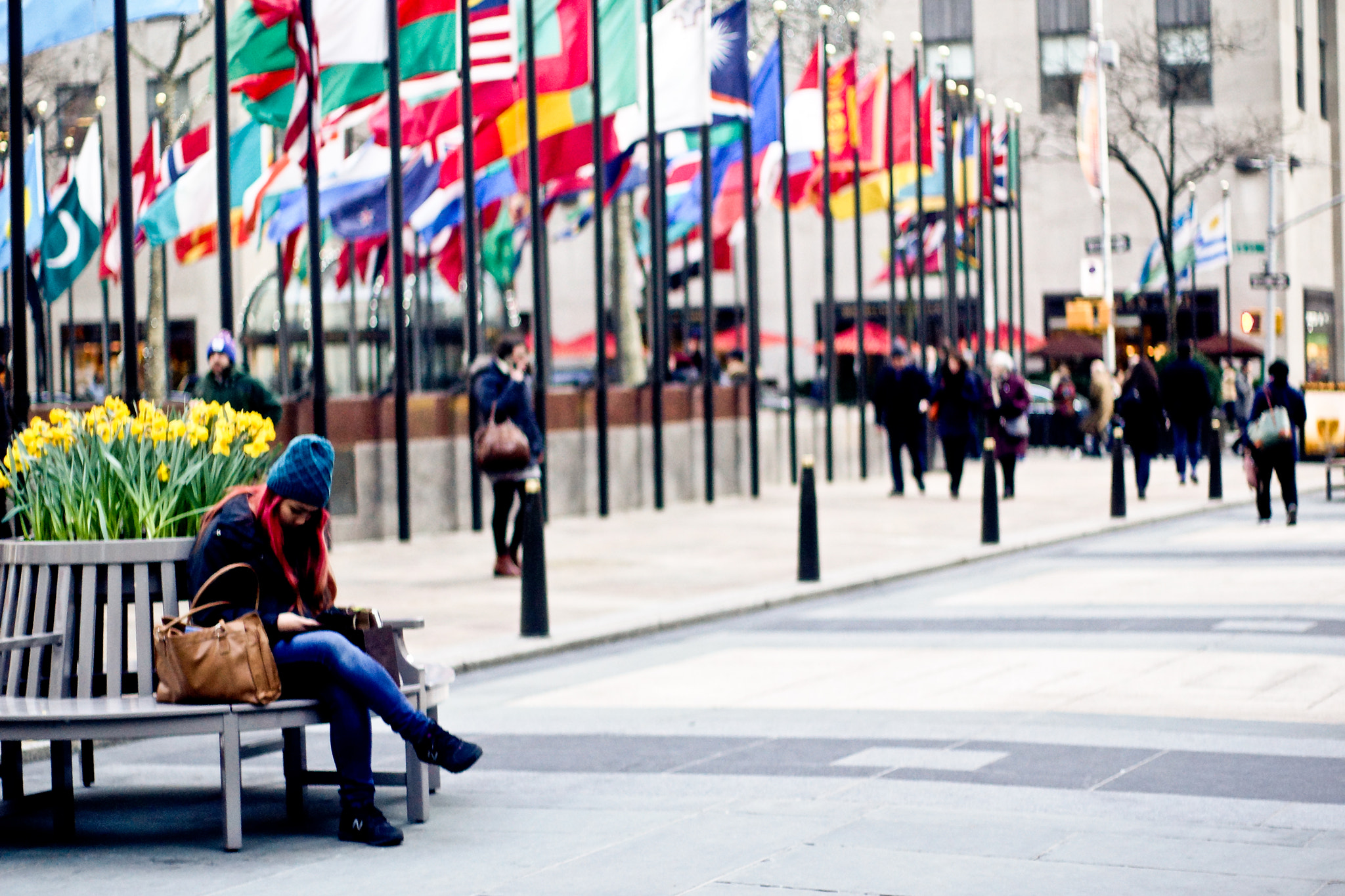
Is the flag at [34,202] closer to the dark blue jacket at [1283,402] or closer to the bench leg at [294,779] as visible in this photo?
the dark blue jacket at [1283,402]

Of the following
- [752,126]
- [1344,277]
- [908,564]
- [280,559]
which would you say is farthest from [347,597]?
[1344,277]

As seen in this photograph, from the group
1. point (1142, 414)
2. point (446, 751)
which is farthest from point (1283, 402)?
point (446, 751)

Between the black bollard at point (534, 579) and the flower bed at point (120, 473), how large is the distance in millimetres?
4837

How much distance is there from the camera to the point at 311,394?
19.0 meters

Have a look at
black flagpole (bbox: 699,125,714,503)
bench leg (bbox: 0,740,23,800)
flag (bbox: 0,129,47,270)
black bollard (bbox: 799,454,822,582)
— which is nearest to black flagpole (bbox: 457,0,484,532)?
black flagpole (bbox: 699,125,714,503)

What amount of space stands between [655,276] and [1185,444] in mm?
8258

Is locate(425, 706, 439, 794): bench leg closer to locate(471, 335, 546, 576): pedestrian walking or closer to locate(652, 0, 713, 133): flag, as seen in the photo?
locate(471, 335, 546, 576): pedestrian walking

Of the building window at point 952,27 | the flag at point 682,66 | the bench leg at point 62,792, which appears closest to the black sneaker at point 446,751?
the bench leg at point 62,792

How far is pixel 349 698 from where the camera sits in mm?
6488

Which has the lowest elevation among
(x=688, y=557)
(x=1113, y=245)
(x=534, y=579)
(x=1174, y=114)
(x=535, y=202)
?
(x=688, y=557)

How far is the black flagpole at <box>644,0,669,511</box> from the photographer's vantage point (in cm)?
2366

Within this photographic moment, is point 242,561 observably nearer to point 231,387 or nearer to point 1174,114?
point 231,387

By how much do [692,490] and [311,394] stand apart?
7.33 metres

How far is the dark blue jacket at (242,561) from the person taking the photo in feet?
21.3
